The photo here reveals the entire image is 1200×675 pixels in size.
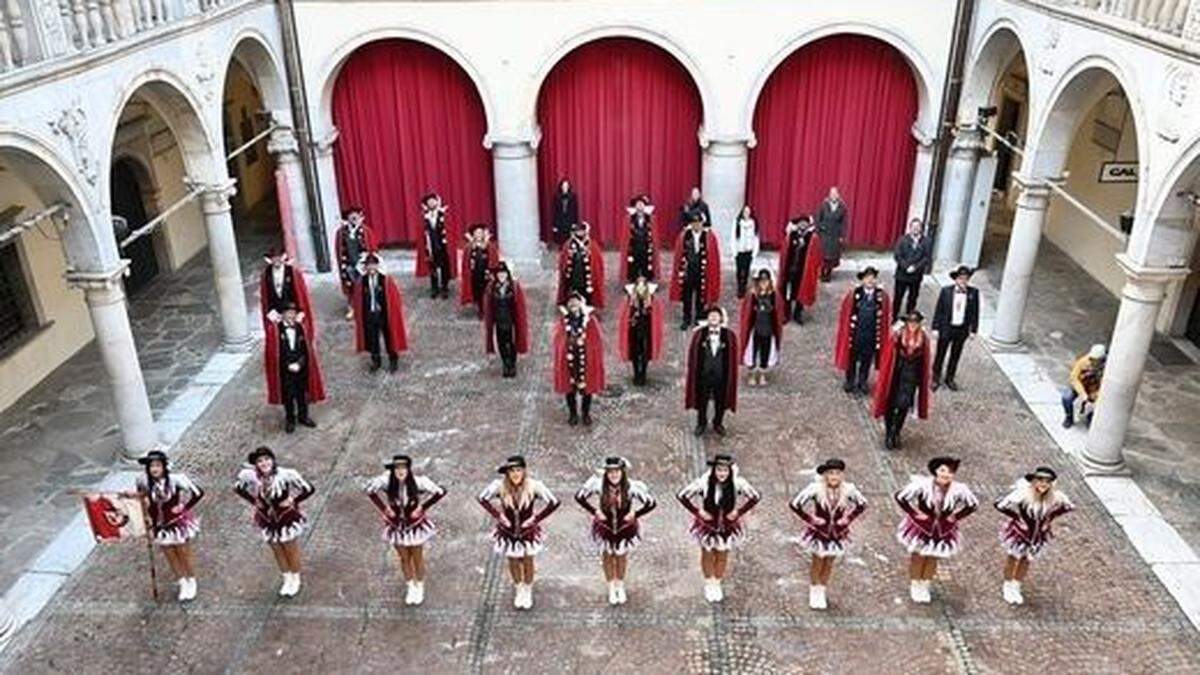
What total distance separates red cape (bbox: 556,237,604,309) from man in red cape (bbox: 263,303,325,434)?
3434 mm

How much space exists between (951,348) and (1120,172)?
468 cm

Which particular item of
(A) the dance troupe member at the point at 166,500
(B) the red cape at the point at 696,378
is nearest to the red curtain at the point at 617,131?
(B) the red cape at the point at 696,378

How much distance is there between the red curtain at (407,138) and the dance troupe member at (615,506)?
8.69 m

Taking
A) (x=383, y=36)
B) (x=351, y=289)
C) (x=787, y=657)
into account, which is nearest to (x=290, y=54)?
(x=383, y=36)

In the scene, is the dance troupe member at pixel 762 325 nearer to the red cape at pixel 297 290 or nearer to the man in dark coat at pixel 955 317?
the man in dark coat at pixel 955 317

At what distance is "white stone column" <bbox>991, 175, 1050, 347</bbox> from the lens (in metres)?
11.3

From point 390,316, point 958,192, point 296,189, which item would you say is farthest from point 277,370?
point 958,192

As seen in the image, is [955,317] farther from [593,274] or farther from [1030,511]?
[593,274]

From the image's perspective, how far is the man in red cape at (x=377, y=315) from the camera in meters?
11.5

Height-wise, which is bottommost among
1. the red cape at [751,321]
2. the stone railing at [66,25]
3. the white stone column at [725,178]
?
the red cape at [751,321]

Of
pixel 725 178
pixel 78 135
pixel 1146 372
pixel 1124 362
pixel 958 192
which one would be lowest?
pixel 1146 372

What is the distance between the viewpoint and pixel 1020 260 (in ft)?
38.4

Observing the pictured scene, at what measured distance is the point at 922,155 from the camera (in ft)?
47.5

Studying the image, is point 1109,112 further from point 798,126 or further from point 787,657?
point 787,657
